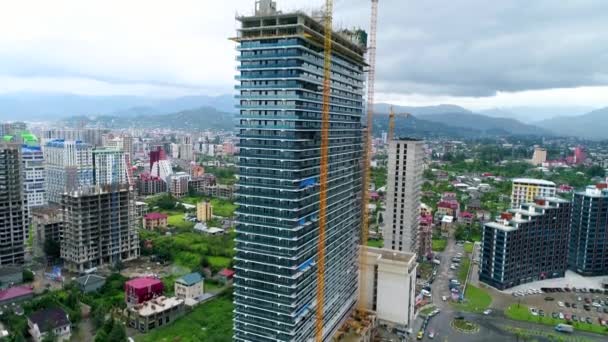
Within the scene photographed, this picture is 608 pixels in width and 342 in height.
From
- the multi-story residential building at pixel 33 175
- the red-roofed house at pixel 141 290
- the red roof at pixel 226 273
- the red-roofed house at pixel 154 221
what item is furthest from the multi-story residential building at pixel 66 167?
the red-roofed house at pixel 141 290

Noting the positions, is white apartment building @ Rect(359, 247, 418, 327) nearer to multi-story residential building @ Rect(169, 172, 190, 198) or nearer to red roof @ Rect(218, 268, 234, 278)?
red roof @ Rect(218, 268, 234, 278)

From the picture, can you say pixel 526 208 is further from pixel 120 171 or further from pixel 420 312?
pixel 120 171

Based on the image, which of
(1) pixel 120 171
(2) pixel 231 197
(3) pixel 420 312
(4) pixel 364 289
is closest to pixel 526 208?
(3) pixel 420 312

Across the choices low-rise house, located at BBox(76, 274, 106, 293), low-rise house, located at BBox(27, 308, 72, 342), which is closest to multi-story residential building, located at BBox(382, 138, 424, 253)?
low-rise house, located at BBox(76, 274, 106, 293)

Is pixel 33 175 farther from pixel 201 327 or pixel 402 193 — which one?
pixel 402 193

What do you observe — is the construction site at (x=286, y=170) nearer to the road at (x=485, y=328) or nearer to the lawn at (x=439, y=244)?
the road at (x=485, y=328)
